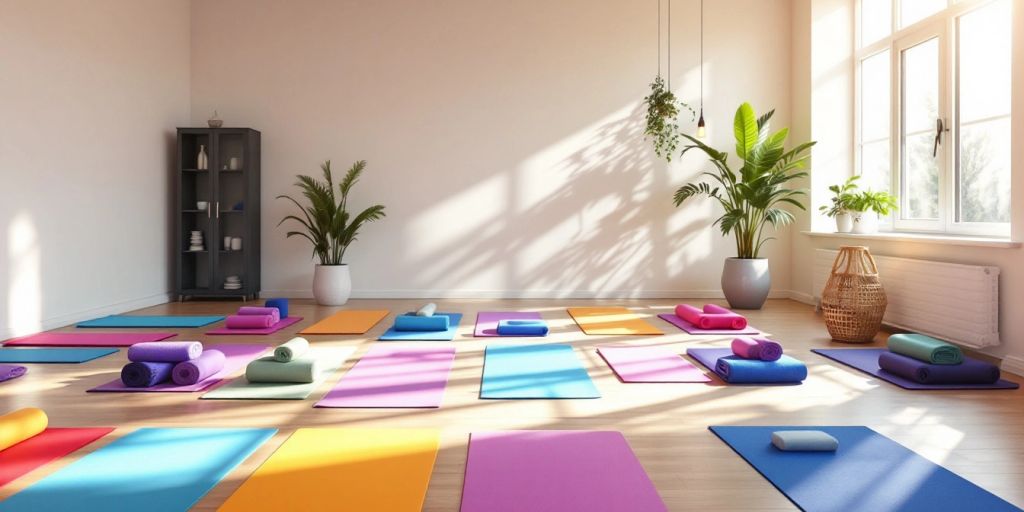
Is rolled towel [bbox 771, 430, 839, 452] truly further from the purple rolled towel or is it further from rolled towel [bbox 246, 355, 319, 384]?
the purple rolled towel

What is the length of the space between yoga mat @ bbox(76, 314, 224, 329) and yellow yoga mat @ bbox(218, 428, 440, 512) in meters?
3.23

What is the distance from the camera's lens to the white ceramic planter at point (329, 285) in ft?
22.0

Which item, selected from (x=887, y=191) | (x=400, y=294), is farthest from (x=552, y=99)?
(x=887, y=191)

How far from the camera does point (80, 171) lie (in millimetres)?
5629

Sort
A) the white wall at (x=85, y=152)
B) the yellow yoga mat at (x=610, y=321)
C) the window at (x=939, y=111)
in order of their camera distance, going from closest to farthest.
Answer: the window at (x=939, y=111)
the white wall at (x=85, y=152)
the yellow yoga mat at (x=610, y=321)

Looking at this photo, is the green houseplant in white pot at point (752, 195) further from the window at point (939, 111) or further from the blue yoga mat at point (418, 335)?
the blue yoga mat at point (418, 335)

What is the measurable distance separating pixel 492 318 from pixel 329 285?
5.99 feet

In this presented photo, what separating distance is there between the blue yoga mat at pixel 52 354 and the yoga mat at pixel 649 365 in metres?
2.97

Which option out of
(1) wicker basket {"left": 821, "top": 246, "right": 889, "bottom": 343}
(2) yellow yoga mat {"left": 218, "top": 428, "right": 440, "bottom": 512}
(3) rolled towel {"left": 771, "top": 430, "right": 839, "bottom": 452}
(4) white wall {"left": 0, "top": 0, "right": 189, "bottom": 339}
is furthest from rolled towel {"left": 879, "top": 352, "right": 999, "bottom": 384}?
(4) white wall {"left": 0, "top": 0, "right": 189, "bottom": 339}

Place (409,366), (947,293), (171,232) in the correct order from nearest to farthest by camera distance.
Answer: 1. (409,366)
2. (947,293)
3. (171,232)

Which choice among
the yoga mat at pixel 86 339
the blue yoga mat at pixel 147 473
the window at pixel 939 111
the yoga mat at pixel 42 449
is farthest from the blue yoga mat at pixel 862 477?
the yoga mat at pixel 86 339

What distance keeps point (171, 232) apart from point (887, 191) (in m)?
6.54

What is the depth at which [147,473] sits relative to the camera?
7.36ft

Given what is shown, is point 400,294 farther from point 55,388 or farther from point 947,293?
point 947,293
